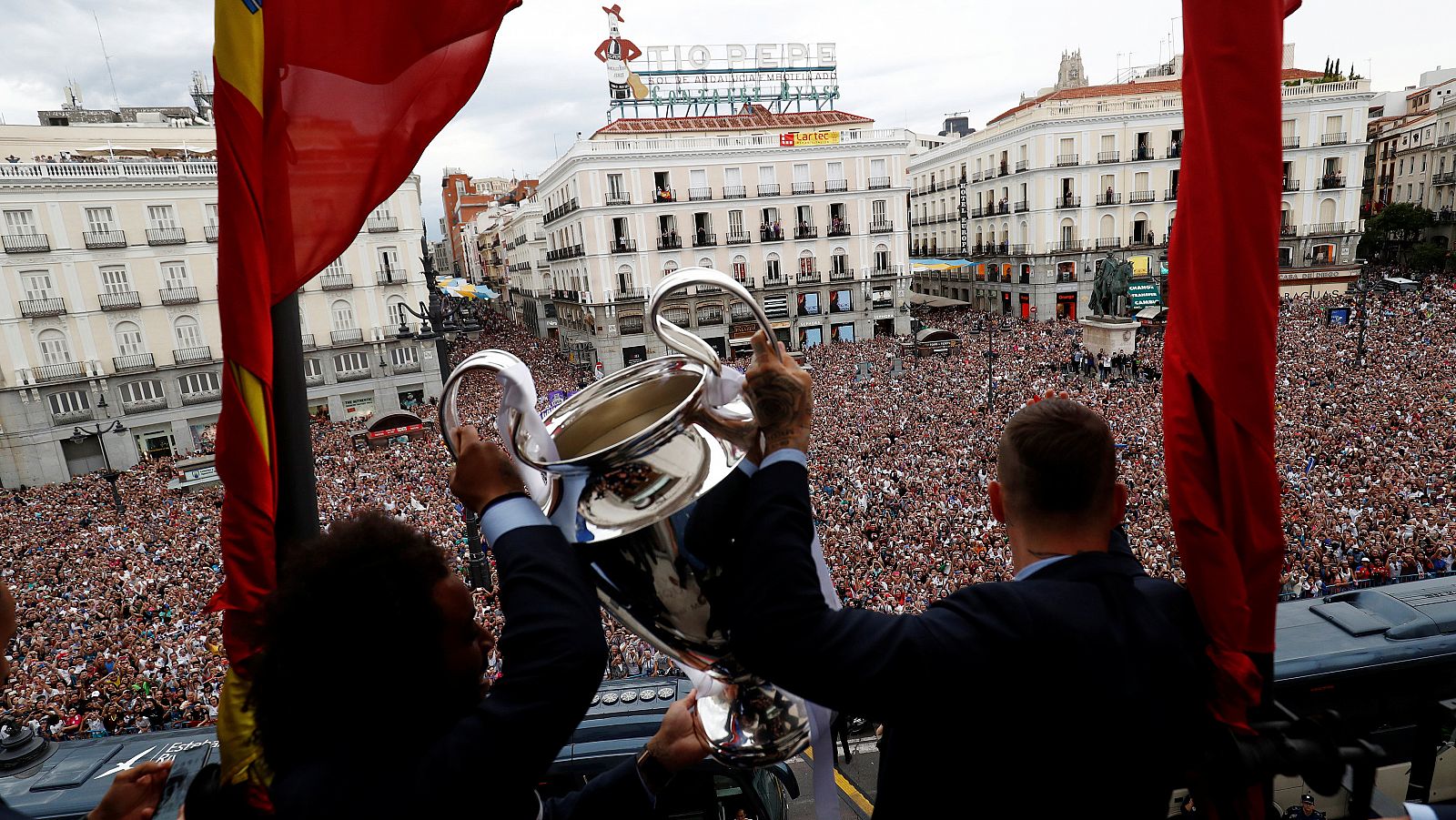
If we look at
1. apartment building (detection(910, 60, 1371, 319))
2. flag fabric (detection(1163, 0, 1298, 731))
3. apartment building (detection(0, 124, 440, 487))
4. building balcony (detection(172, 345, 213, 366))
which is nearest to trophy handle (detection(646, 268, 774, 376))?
flag fabric (detection(1163, 0, 1298, 731))

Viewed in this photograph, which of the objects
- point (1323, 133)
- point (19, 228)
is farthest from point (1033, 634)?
point (1323, 133)

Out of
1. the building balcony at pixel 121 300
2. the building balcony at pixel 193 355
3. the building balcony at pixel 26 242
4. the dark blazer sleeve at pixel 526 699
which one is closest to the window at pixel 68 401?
the building balcony at pixel 193 355

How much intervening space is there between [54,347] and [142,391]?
266 centimetres

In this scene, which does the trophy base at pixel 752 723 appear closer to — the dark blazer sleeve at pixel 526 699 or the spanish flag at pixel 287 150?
the dark blazer sleeve at pixel 526 699

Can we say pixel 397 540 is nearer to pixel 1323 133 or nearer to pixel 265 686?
pixel 265 686

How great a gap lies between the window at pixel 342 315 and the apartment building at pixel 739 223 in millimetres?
9420

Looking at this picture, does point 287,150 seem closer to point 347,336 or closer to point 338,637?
point 338,637

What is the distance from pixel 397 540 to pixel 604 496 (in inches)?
15.0

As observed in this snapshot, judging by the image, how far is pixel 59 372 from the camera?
23875 mm

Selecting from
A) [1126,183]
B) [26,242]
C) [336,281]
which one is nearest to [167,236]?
[26,242]

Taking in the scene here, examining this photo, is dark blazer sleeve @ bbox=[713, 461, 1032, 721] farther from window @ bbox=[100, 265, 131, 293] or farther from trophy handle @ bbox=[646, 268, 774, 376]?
window @ bbox=[100, 265, 131, 293]

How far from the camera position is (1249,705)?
159 centimetres

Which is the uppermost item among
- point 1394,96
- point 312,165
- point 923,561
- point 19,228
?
point 1394,96

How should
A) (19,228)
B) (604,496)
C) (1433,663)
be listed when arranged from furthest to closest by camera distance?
1. (19,228)
2. (1433,663)
3. (604,496)
